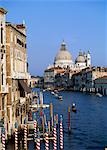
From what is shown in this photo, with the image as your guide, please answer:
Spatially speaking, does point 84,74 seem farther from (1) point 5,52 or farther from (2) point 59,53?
(1) point 5,52

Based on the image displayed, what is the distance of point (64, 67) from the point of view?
373 feet

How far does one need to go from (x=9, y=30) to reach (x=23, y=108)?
17.1ft

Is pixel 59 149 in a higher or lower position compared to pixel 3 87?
lower

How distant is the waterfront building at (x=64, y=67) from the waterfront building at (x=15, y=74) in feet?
254

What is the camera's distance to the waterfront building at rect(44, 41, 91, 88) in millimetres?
101375

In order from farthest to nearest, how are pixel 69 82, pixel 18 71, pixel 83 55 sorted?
pixel 83 55
pixel 69 82
pixel 18 71

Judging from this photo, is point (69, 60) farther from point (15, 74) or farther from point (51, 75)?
point (15, 74)

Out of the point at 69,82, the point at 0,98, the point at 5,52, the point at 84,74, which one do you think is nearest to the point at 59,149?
the point at 0,98

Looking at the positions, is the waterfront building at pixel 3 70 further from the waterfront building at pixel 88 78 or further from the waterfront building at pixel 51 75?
the waterfront building at pixel 51 75

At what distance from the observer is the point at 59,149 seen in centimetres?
1677

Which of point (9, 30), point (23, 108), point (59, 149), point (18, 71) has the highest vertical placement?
point (9, 30)

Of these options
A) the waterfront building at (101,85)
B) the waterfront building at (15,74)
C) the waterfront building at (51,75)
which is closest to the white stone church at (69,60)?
the waterfront building at (51,75)

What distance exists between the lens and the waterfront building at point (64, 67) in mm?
101375

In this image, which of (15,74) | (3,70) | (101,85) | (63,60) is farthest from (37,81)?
(3,70)
